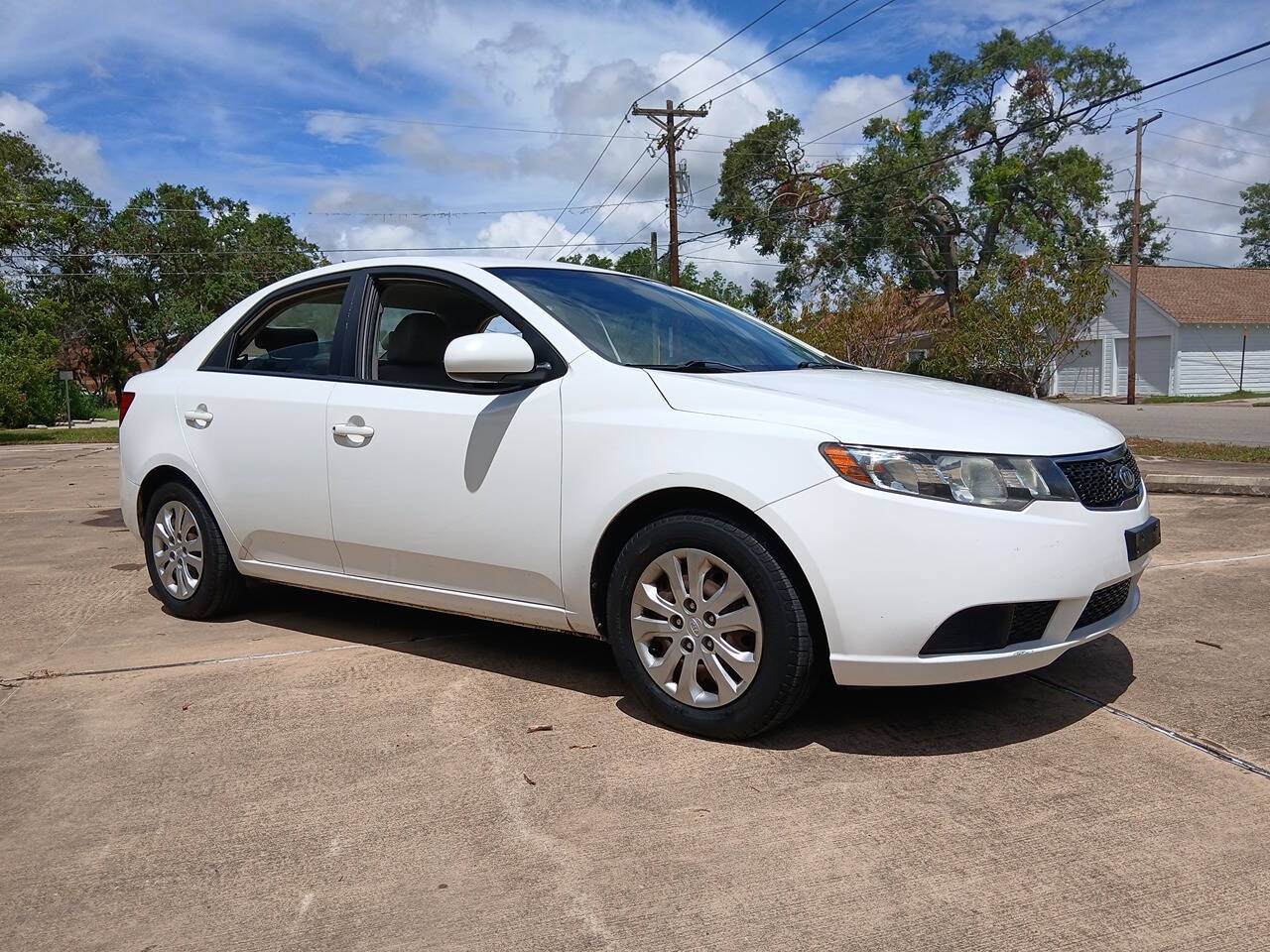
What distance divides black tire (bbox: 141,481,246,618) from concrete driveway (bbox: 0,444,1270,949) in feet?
1.24

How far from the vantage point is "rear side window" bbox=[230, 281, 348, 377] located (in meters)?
4.80

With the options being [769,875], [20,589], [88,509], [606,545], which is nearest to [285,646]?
[606,545]

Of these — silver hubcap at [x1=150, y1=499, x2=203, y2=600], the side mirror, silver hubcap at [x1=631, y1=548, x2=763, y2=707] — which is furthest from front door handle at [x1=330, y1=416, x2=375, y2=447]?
silver hubcap at [x1=631, y1=548, x2=763, y2=707]

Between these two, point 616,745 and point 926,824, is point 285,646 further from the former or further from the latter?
point 926,824

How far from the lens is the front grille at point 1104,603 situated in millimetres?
3471

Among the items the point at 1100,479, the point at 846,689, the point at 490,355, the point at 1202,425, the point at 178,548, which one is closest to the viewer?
the point at 1100,479

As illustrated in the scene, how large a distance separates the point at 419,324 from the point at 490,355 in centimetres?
90

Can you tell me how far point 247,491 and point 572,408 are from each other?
6.05ft

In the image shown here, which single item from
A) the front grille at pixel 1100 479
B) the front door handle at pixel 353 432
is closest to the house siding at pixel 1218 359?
the front grille at pixel 1100 479

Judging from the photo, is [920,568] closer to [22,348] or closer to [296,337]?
[296,337]

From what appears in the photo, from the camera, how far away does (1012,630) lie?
3.31m

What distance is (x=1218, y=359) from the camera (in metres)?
41.2

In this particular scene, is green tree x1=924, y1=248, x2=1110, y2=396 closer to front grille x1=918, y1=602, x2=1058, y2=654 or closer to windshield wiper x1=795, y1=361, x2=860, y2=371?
windshield wiper x1=795, y1=361, x2=860, y2=371

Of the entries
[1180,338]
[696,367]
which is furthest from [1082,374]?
[696,367]
